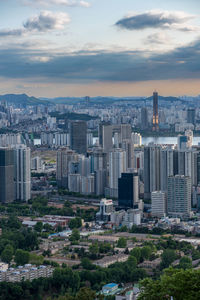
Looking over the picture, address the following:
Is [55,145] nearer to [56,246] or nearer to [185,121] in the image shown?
[185,121]

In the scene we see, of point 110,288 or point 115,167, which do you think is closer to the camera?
point 110,288

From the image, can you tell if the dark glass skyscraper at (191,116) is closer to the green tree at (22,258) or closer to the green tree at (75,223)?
the green tree at (75,223)

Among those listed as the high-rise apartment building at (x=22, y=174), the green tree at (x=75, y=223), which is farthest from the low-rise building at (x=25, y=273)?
the high-rise apartment building at (x=22, y=174)

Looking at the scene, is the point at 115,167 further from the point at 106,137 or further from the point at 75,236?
the point at 106,137

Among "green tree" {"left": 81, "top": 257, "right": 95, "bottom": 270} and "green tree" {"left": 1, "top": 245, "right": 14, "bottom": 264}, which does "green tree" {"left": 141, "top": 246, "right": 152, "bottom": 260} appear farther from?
"green tree" {"left": 1, "top": 245, "right": 14, "bottom": 264}

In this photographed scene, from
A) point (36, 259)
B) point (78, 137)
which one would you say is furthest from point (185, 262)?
point (78, 137)
